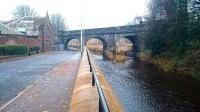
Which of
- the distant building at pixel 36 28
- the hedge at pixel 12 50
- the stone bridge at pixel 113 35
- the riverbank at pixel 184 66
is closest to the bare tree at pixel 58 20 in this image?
the stone bridge at pixel 113 35

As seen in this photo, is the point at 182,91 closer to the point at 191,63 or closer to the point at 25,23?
the point at 191,63

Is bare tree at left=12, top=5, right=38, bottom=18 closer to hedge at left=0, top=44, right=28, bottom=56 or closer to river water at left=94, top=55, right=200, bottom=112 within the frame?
hedge at left=0, top=44, right=28, bottom=56

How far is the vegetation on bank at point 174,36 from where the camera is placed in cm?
3041

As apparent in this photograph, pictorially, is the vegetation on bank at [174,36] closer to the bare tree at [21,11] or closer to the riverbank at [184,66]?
the riverbank at [184,66]

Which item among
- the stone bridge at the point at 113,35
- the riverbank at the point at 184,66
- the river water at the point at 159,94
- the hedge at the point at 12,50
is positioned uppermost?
the stone bridge at the point at 113,35

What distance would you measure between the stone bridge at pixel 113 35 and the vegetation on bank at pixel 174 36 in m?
16.8

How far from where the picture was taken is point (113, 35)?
72.9m

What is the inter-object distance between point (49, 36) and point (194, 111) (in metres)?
60.3

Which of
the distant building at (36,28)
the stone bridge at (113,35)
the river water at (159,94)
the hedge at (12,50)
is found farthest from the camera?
the stone bridge at (113,35)

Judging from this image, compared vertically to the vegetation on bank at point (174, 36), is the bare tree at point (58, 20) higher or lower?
higher

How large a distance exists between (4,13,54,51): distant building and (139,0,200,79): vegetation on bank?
2650 centimetres

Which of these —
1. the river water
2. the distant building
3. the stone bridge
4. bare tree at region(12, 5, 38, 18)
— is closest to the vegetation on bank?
the river water

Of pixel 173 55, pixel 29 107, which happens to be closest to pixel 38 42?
pixel 173 55

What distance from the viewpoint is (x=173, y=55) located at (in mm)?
36312
